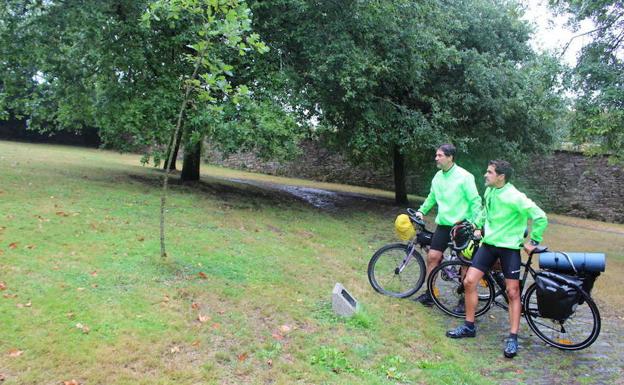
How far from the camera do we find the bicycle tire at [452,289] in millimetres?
5328

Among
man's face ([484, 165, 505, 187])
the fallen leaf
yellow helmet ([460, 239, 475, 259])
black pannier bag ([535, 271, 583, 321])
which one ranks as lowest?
the fallen leaf

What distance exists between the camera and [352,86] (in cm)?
1123

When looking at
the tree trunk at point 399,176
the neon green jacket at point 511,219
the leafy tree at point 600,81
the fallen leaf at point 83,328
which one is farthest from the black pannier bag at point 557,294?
the tree trunk at point 399,176

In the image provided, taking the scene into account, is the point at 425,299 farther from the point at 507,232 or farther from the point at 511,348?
the point at 507,232

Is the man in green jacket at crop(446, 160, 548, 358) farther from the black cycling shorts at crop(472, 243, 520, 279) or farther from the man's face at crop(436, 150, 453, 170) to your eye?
the man's face at crop(436, 150, 453, 170)

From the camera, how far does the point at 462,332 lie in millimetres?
4934

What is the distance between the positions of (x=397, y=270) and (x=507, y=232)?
5.23 feet

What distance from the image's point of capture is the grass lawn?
11.7 ft

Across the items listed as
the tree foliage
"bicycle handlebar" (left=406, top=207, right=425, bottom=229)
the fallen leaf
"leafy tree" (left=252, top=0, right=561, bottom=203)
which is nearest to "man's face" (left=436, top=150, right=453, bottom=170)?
"bicycle handlebar" (left=406, top=207, right=425, bottom=229)

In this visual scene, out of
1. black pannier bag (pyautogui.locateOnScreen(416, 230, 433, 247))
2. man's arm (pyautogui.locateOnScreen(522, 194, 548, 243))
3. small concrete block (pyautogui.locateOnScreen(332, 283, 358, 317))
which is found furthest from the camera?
black pannier bag (pyautogui.locateOnScreen(416, 230, 433, 247))

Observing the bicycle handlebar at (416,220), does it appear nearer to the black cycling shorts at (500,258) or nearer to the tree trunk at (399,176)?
the black cycling shorts at (500,258)

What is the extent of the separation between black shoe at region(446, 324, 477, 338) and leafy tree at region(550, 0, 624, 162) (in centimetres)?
591

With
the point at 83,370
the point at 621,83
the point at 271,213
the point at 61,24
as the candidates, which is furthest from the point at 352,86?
the point at 83,370

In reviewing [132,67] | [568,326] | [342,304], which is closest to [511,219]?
[568,326]
